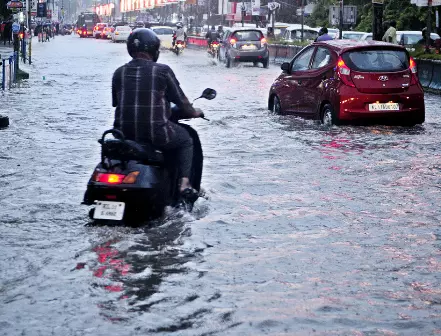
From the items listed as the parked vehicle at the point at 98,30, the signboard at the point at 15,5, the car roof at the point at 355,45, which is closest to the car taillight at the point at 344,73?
the car roof at the point at 355,45

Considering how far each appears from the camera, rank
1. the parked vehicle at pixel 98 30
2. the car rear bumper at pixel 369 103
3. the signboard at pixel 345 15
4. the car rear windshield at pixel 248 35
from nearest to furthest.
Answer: the car rear bumper at pixel 369 103 → the car rear windshield at pixel 248 35 → the signboard at pixel 345 15 → the parked vehicle at pixel 98 30

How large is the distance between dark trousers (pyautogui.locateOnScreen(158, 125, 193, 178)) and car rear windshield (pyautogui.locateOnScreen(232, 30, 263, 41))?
119 feet

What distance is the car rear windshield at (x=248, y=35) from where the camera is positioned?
148 feet

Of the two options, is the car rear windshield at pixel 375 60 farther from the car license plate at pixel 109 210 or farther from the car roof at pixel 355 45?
the car license plate at pixel 109 210

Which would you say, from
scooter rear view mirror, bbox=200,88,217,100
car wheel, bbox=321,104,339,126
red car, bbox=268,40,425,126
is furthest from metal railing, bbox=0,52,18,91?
scooter rear view mirror, bbox=200,88,217,100

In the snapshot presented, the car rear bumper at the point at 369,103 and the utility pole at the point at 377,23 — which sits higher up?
the utility pole at the point at 377,23

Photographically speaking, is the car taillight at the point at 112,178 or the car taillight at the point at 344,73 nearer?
the car taillight at the point at 112,178

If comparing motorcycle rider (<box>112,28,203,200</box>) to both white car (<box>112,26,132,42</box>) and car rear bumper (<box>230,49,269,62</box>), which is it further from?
white car (<box>112,26,132,42</box>)

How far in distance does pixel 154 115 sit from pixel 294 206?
2.06m

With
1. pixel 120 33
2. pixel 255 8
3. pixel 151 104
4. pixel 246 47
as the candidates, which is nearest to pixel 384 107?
pixel 151 104

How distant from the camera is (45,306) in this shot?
21.0ft

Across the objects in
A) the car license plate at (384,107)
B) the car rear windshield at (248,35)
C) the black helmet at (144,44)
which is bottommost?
the car license plate at (384,107)

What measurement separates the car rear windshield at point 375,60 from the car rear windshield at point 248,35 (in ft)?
89.6

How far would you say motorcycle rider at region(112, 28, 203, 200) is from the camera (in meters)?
8.81
